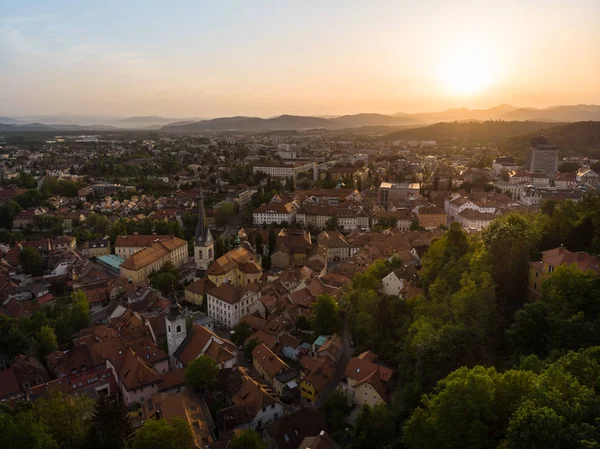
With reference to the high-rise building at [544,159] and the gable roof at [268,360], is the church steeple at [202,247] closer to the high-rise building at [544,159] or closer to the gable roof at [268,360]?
the gable roof at [268,360]

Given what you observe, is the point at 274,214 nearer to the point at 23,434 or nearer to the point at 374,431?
the point at 374,431

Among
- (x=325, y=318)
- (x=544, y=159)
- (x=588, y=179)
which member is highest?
Result: (x=544, y=159)

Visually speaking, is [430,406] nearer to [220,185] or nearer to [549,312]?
[549,312]

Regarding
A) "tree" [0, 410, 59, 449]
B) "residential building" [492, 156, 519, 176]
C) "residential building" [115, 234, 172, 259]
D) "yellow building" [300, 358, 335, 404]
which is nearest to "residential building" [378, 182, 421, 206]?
"residential building" [492, 156, 519, 176]

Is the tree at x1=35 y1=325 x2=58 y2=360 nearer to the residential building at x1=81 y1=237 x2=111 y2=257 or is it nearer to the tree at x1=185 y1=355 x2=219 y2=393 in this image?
the tree at x1=185 y1=355 x2=219 y2=393

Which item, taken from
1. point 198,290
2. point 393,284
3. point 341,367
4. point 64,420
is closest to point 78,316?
point 198,290

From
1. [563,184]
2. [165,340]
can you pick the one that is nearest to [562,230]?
[165,340]
